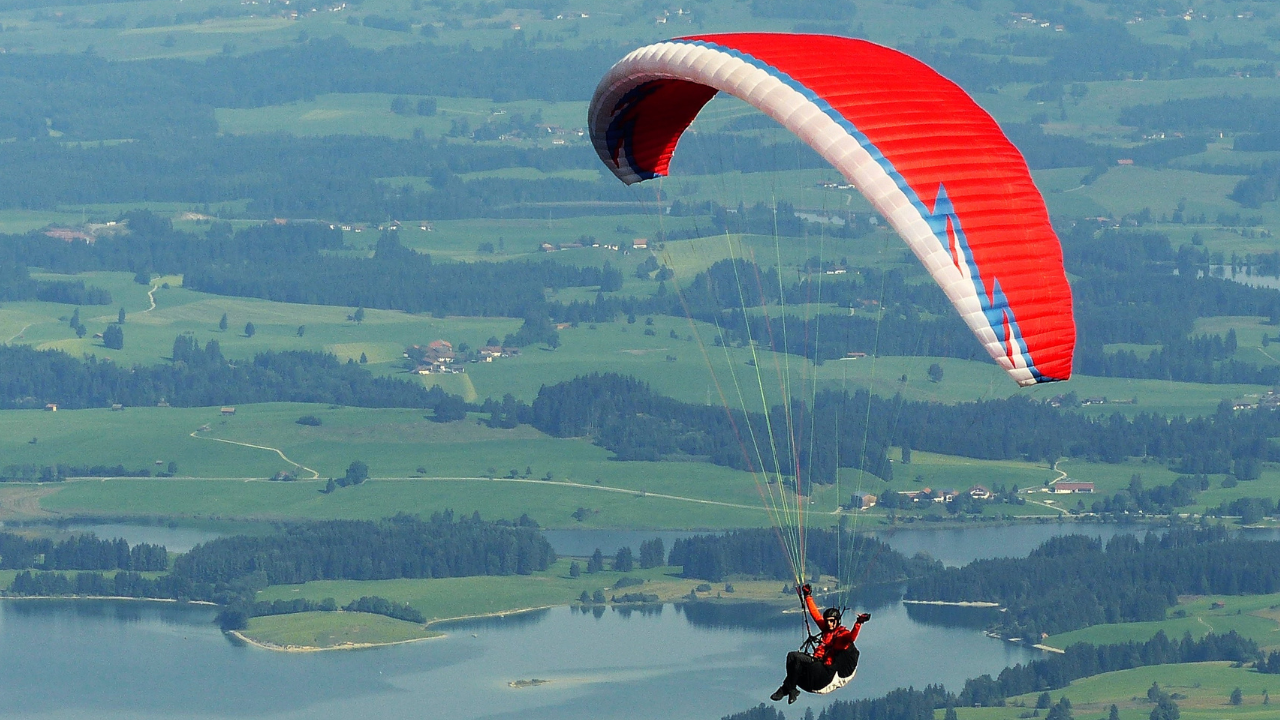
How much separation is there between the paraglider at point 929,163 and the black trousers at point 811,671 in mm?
4289

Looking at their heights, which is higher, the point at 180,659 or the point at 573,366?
the point at 573,366

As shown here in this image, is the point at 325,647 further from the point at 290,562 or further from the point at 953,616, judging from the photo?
the point at 953,616

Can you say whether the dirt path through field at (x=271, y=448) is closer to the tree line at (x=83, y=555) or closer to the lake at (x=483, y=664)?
the tree line at (x=83, y=555)

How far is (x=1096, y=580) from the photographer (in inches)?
4195

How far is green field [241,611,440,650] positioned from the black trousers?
65662 millimetres

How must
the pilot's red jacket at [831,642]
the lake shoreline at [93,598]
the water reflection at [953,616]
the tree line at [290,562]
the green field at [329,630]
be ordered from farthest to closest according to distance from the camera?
the lake shoreline at [93,598] → the tree line at [290,562] → the water reflection at [953,616] → the green field at [329,630] → the pilot's red jacket at [831,642]

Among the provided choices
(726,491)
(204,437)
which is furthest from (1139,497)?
(204,437)

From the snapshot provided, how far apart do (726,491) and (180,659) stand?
31926 mm

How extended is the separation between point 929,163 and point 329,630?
70.5 meters

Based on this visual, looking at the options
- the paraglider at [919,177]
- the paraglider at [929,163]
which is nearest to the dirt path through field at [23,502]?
the paraglider at [929,163]

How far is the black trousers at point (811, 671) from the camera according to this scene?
3412 centimetres

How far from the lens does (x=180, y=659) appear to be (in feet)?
324

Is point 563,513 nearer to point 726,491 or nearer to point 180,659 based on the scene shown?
point 726,491

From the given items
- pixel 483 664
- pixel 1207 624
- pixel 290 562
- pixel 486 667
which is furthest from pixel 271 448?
pixel 1207 624
